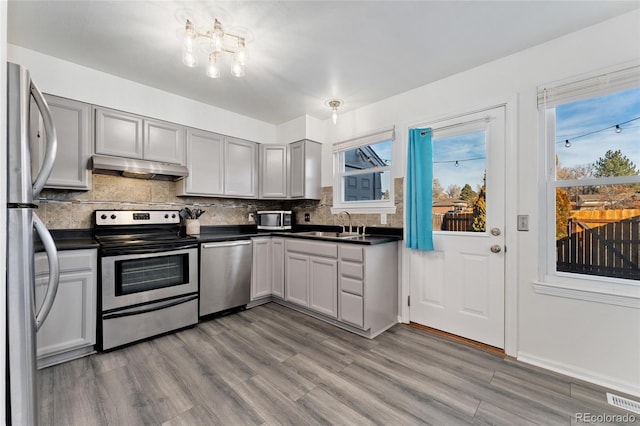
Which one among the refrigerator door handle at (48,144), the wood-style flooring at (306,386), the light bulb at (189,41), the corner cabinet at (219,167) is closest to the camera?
the refrigerator door handle at (48,144)

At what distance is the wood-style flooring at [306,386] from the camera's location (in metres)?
1.58

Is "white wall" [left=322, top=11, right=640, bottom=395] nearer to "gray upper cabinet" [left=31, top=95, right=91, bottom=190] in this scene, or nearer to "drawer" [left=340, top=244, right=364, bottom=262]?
"drawer" [left=340, top=244, right=364, bottom=262]

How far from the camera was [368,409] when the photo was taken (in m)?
1.64

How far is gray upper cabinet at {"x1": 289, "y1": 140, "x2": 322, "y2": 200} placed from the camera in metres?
3.66

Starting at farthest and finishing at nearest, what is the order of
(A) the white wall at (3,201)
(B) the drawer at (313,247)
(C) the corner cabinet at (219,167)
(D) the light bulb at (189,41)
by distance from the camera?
1. (C) the corner cabinet at (219,167)
2. (B) the drawer at (313,247)
3. (D) the light bulb at (189,41)
4. (A) the white wall at (3,201)

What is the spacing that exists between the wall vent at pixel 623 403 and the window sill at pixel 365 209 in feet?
6.68

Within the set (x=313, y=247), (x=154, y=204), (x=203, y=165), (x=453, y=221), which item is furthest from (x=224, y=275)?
(x=453, y=221)

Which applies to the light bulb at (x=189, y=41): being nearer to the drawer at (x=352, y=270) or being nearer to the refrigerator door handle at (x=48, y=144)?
the refrigerator door handle at (x=48, y=144)

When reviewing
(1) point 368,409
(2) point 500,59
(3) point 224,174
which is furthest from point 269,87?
(1) point 368,409

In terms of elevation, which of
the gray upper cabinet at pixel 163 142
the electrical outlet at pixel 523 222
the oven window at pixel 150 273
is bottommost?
the oven window at pixel 150 273

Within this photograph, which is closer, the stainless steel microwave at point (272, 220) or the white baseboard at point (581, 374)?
the white baseboard at point (581, 374)

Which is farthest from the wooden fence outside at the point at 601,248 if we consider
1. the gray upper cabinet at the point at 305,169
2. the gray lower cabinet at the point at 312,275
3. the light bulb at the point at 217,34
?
the light bulb at the point at 217,34

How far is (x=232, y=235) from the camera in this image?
3.29 metres

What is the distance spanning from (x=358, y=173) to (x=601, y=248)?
89.4 inches
